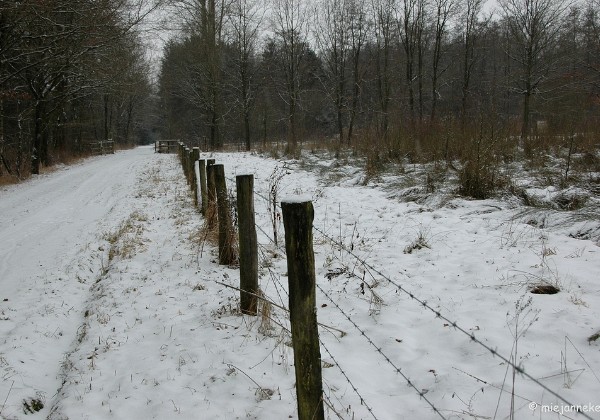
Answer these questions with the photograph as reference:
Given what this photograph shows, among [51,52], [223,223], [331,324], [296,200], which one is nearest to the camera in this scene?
[296,200]

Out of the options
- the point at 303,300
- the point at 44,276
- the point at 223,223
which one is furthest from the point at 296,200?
the point at 44,276

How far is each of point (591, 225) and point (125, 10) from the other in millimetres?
16032

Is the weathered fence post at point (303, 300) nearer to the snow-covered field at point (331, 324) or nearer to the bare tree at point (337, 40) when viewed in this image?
the snow-covered field at point (331, 324)

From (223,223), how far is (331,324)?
2.10 m

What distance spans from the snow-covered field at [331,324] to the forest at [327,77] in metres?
3.39

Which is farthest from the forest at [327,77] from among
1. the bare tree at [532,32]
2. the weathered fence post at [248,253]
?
the weathered fence post at [248,253]

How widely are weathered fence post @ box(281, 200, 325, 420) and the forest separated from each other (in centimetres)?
626

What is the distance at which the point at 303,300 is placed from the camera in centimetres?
220

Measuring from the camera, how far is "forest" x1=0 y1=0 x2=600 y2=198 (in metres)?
11.4

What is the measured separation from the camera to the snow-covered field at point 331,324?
9.00 ft

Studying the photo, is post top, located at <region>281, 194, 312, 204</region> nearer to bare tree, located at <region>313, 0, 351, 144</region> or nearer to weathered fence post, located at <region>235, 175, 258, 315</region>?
weathered fence post, located at <region>235, 175, 258, 315</region>

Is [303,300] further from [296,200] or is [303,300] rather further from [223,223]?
[223,223]

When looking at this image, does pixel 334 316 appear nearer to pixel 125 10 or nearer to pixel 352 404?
pixel 352 404

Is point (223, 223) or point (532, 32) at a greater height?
point (532, 32)
